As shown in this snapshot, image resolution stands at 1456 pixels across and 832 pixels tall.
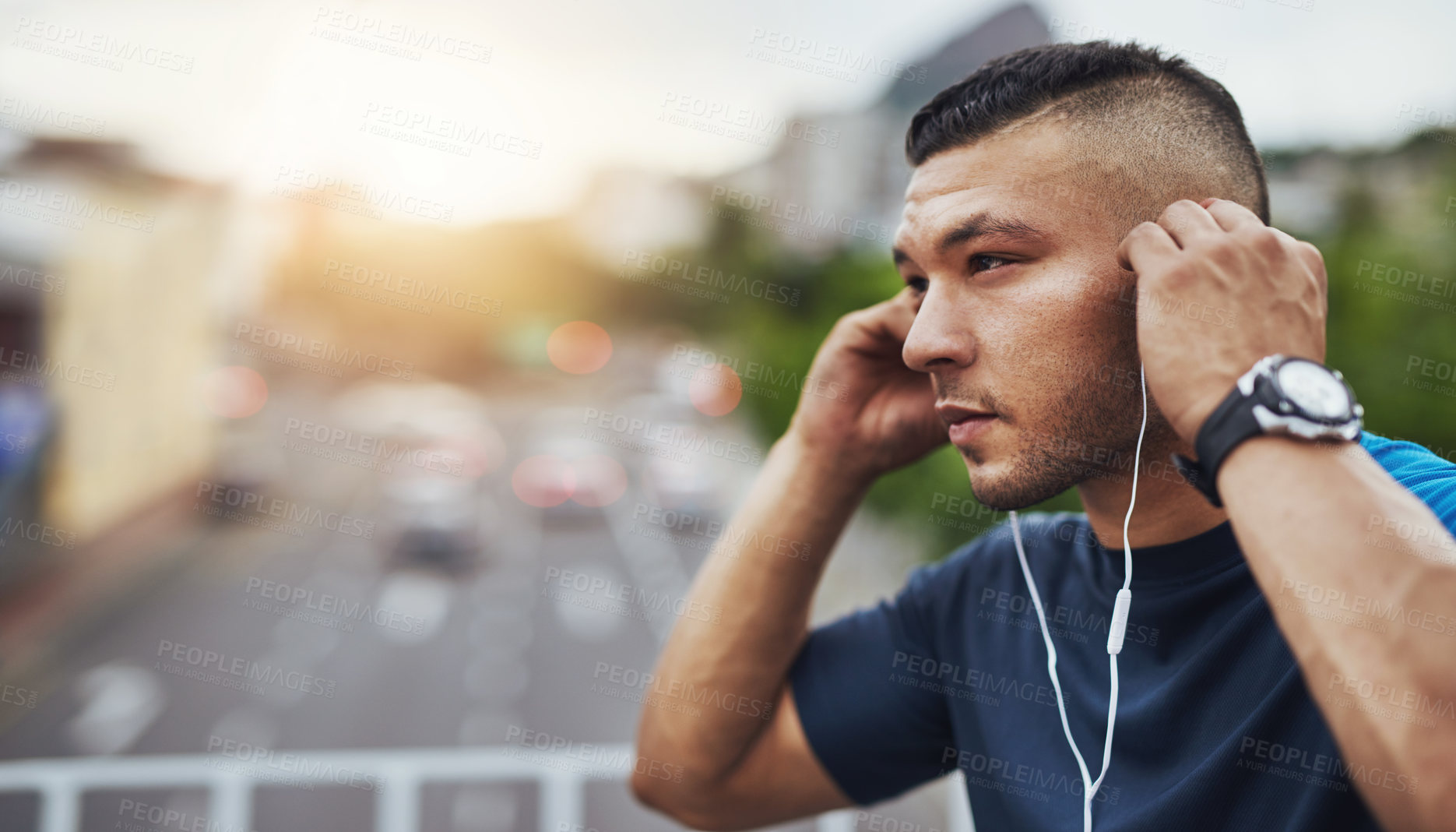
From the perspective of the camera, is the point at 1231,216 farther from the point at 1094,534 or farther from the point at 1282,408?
the point at 1094,534

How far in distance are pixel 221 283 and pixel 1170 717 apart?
91.1 ft

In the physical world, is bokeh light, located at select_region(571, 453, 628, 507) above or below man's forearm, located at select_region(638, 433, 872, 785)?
below

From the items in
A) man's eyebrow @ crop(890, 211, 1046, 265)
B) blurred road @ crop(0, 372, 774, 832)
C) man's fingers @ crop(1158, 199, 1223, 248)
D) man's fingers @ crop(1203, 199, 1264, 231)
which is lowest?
blurred road @ crop(0, 372, 774, 832)

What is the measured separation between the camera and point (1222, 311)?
1.15 metres

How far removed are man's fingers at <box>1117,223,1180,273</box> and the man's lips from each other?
33cm

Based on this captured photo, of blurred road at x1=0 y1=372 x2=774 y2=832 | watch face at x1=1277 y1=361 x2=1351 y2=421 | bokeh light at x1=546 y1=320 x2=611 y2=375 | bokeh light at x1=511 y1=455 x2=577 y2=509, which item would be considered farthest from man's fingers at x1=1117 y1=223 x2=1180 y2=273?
bokeh light at x1=546 y1=320 x2=611 y2=375

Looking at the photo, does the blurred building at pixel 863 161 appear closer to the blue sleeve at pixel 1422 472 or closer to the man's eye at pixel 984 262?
the man's eye at pixel 984 262

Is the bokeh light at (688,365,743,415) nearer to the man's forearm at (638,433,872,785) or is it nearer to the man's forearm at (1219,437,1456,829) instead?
the man's forearm at (638,433,872,785)

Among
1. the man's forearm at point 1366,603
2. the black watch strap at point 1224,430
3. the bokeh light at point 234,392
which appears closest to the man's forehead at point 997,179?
the black watch strap at point 1224,430

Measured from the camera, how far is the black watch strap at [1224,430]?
41.9 inches

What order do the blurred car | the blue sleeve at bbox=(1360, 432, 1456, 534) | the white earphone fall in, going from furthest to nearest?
the blurred car, the white earphone, the blue sleeve at bbox=(1360, 432, 1456, 534)

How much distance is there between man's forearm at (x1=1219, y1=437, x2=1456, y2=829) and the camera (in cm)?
88

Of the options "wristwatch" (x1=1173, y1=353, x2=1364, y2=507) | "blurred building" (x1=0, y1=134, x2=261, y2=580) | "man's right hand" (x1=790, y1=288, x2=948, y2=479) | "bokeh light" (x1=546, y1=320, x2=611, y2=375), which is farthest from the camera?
"bokeh light" (x1=546, y1=320, x2=611, y2=375)

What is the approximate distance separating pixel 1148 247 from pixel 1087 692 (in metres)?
0.72
